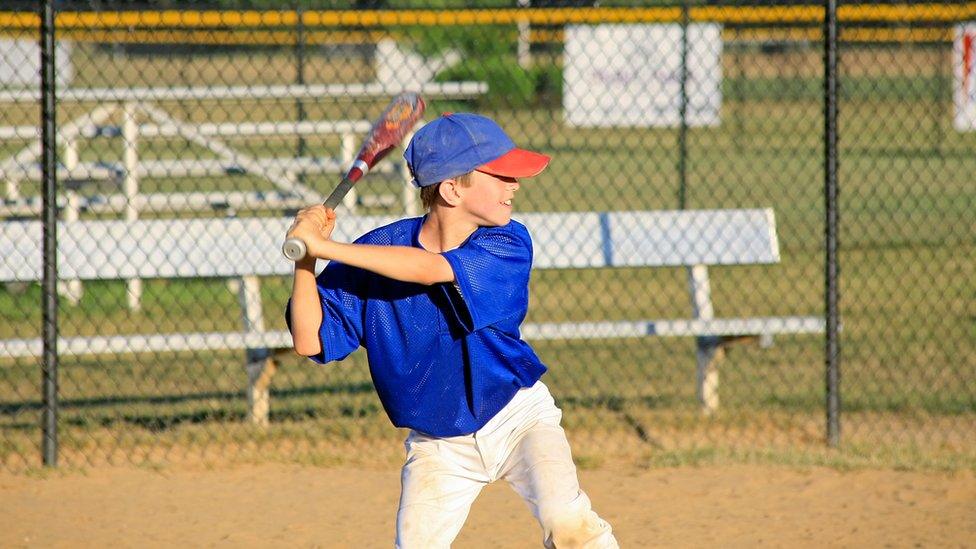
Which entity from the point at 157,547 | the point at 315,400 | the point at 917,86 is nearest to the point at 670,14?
the point at 315,400

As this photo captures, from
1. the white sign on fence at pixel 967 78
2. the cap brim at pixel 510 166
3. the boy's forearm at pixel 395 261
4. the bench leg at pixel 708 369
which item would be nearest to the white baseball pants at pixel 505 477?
the boy's forearm at pixel 395 261

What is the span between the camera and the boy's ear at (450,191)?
285cm

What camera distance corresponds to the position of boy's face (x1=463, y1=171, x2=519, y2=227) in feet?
9.38

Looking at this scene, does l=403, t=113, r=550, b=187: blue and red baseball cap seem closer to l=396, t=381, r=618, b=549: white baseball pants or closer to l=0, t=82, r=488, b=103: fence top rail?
l=396, t=381, r=618, b=549: white baseball pants

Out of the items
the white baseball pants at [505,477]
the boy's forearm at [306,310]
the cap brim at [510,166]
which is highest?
the cap brim at [510,166]

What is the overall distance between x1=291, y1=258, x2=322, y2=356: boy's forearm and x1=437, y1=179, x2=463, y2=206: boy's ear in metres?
0.35

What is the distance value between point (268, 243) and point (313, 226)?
3078mm

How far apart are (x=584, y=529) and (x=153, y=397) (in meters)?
3.92

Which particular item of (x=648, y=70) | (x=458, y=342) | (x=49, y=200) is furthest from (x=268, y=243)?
(x=648, y=70)

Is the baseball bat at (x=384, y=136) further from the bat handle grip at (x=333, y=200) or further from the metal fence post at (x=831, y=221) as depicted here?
the metal fence post at (x=831, y=221)

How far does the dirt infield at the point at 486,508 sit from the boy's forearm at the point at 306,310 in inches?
→ 58.9

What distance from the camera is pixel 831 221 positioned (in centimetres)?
525

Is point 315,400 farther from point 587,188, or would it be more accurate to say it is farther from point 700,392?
point 587,188

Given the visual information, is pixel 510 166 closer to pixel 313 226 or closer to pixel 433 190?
pixel 433 190
